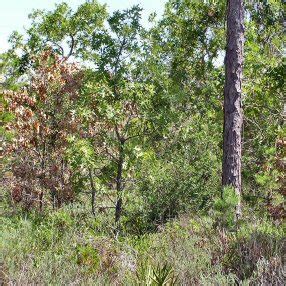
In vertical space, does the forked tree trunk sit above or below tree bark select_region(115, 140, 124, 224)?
above

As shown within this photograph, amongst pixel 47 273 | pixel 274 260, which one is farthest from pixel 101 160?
pixel 274 260

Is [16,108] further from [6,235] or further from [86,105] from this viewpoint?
[6,235]

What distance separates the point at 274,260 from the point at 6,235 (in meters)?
4.27

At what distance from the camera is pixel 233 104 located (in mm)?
7680

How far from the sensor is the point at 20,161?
10.9 meters

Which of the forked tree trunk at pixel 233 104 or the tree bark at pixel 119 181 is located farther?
the tree bark at pixel 119 181

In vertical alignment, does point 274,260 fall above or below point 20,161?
below

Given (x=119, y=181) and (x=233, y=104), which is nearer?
(x=233, y=104)

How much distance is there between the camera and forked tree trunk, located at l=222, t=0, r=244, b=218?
25.0ft

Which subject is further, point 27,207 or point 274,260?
point 27,207

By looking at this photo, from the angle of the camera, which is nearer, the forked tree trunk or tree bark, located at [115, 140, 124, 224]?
the forked tree trunk

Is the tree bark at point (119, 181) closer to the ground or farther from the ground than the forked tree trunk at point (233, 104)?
closer to the ground

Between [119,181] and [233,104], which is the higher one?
[233,104]

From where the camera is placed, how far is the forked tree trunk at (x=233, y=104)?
7.62m
